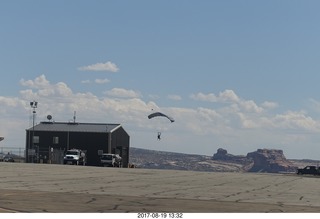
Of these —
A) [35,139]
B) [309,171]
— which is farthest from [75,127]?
[309,171]

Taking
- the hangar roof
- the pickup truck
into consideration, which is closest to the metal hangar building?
the hangar roof

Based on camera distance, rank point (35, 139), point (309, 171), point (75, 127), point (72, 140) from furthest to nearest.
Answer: point (75, 127) < point (35, 139) < point (72, 140) < point (309, 171)

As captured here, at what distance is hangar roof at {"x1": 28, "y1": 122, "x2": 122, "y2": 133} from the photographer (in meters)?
121

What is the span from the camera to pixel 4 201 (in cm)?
2119

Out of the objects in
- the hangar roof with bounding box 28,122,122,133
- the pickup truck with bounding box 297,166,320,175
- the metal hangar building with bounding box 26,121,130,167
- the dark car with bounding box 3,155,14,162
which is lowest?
the pickup truck with bounding box 297,166,320,175

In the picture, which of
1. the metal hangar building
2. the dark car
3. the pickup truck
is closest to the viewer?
the pickup truck

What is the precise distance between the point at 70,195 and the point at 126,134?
10686 centimetres

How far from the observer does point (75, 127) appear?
124000 mm

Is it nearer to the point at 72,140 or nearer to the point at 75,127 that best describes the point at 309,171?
the point at 72,140

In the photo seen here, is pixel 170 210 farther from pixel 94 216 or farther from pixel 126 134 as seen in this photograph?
pixel 126 134

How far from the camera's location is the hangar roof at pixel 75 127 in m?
121

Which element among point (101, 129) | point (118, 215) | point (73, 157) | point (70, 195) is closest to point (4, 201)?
point (70, 195)

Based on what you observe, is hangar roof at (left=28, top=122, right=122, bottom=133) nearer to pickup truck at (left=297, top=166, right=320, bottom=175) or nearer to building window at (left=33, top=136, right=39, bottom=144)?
building window at (left=33, top=136, right=39, bottom=144)

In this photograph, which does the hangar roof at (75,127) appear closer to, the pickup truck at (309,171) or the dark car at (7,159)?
the dark car at (7,159)
